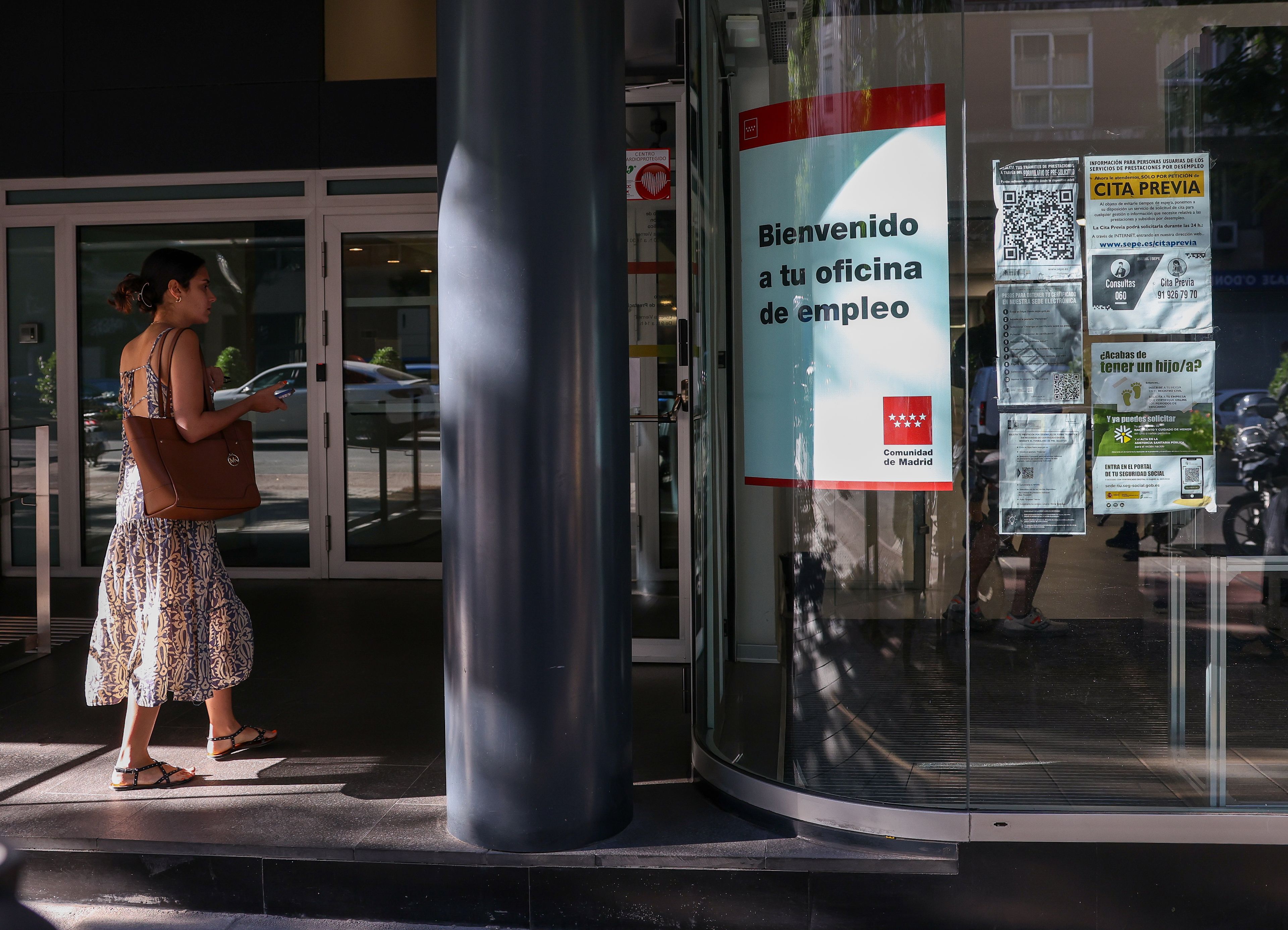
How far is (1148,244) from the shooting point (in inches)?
107

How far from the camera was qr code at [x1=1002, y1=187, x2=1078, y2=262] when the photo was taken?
8.87ft

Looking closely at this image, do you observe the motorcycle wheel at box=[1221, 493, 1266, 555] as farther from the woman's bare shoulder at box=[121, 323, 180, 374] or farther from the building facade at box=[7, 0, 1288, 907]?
the woman's bare shoulder at box=[121, 323, 180, 374]

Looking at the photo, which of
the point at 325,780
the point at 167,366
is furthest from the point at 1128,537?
the point at 167,366

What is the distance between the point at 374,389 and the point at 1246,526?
485 cm

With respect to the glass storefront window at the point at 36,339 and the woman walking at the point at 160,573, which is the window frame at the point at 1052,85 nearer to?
the woman walking at the point at 160,573

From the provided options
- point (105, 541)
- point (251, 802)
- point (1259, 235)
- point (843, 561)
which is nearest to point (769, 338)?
point (843, 561)

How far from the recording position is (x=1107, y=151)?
8.93 ft

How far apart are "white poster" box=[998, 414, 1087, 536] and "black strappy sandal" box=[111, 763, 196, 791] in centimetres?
234

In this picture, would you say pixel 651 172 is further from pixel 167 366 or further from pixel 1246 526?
pixel 1246 526

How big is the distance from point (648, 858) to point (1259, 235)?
2.08 metres

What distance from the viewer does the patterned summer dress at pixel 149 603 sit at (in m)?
3.25

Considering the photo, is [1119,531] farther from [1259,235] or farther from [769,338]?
[769,338]

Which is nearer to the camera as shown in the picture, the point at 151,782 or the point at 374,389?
the point at 151,782

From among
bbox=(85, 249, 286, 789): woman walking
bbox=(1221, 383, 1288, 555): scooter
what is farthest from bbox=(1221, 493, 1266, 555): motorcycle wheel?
bbox=(85, 249, 286, 789): woman walking
